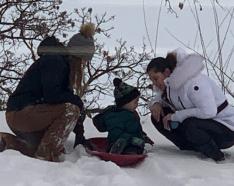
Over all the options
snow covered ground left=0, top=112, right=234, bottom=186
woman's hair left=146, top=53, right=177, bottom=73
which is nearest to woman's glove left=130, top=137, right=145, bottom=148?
snow covered ground left=0, top=112, right=234, bottom=186

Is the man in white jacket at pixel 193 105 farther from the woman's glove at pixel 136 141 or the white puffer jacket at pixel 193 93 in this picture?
the woman's glove at pixel 136 141

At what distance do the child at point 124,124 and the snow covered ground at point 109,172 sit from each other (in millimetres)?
163

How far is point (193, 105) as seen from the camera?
4.78 meters

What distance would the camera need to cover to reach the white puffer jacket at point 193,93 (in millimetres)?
4688

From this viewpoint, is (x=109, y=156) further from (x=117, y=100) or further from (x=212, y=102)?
(x=212, y=102)

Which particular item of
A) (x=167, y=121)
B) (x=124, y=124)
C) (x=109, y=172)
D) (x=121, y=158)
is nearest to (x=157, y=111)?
(x=167, y=121)

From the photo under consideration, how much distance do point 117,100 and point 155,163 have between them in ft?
2.16

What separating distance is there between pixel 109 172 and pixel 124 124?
0.70m

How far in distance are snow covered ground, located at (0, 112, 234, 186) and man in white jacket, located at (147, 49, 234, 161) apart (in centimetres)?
17

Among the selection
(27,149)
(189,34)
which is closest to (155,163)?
(27,149)

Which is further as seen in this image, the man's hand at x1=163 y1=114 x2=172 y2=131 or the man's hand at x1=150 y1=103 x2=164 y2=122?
the man's hand at x1=150 y1=103 x2=164 y2=122

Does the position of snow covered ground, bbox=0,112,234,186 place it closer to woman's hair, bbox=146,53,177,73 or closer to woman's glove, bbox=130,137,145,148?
woman's glove, bbox=130,137,145,148

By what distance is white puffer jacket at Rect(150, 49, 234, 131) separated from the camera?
4.69 metres

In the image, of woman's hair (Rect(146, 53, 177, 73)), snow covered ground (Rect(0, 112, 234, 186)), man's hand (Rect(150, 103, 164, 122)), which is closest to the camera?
snow covered ground (Rect(0, 112, 234, 186))
